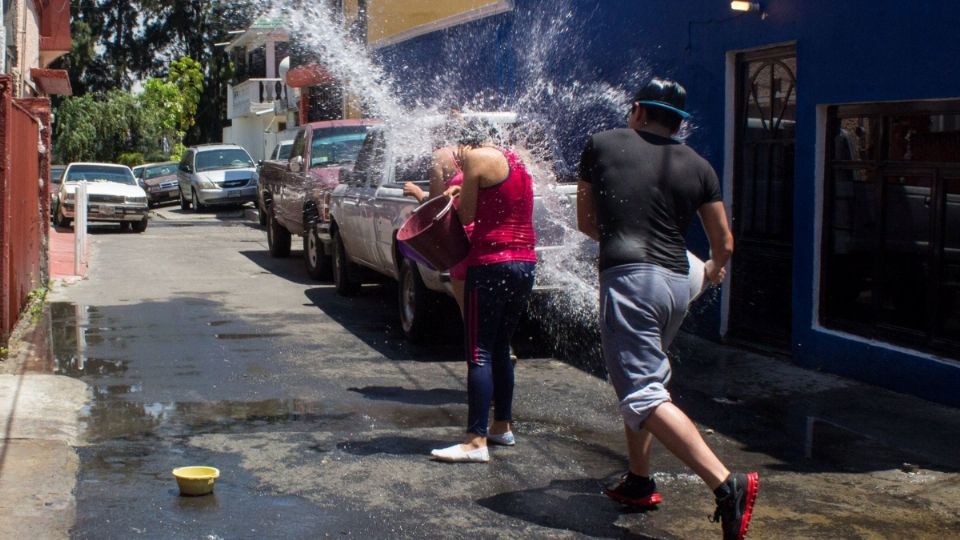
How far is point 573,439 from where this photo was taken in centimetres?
699

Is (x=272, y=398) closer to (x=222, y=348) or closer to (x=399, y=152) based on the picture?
(x=222, y=348)

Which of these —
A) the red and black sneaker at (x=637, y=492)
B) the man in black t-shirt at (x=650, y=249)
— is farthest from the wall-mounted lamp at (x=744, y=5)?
the red and black sneaker at (x=637, y=492)

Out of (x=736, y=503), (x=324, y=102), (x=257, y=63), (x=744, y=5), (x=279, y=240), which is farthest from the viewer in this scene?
(x=257, y=63)

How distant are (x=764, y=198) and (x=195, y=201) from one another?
23.6 meters

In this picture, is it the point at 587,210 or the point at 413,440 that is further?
the point at 413,440

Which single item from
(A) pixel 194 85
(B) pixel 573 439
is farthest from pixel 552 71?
(A) pixel 194 85

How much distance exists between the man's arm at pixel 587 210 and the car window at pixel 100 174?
21181 mm

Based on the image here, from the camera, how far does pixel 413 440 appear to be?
6.84 meters

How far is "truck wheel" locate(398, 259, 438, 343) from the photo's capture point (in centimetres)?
997

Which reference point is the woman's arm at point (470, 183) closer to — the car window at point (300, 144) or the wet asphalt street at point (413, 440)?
the wet asphalt street at point (413, 440)

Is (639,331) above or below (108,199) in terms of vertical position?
below

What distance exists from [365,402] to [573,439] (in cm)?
158

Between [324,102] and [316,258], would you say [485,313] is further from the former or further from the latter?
[324,102]

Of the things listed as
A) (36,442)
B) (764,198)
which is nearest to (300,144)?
(764,198)
